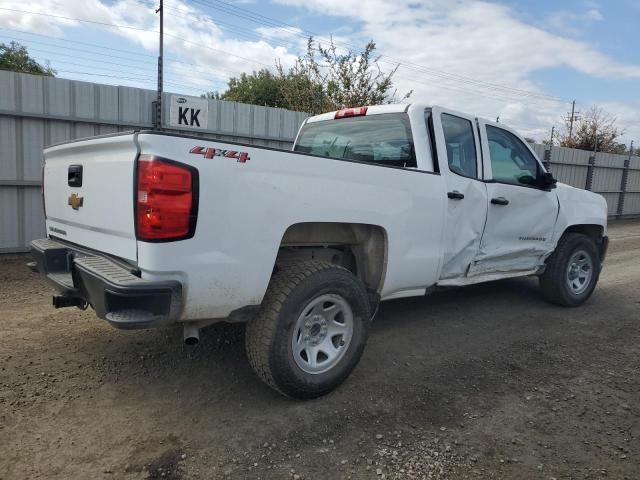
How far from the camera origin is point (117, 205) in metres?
2.83

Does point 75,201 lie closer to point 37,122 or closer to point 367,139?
point 367,139

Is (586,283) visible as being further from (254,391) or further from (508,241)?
(254,391)

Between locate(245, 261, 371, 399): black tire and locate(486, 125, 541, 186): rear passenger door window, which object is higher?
locate(486, 125, 541, 186): rear passenger door window

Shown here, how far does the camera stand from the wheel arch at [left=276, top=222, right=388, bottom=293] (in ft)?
11.3

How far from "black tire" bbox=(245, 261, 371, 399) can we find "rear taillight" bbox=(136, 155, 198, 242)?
2.44 ft

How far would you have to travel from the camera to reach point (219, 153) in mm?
2697

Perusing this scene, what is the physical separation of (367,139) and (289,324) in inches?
81.4

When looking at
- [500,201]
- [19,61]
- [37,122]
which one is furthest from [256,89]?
[500,201]

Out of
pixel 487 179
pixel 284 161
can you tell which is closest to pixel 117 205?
pixel 284 161

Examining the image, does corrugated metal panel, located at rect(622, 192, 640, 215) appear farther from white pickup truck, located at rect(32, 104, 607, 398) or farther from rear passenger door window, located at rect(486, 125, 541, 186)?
white pickup truck, located at rect(32, 104, 607, 398)

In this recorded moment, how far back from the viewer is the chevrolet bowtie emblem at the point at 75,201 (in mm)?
3291

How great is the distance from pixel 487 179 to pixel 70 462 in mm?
3838

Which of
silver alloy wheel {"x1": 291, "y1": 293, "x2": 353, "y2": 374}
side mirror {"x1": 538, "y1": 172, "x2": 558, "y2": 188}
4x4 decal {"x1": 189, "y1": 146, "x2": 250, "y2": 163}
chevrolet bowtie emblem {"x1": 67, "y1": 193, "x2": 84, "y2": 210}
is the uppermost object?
4x4 decal {"x1": 189, "y1": 146, "x2": 250, "y2": 163}

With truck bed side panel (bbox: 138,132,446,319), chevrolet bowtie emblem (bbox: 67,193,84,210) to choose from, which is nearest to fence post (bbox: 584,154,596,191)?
truck bed side panel (bbox: 138,132,446,319)
